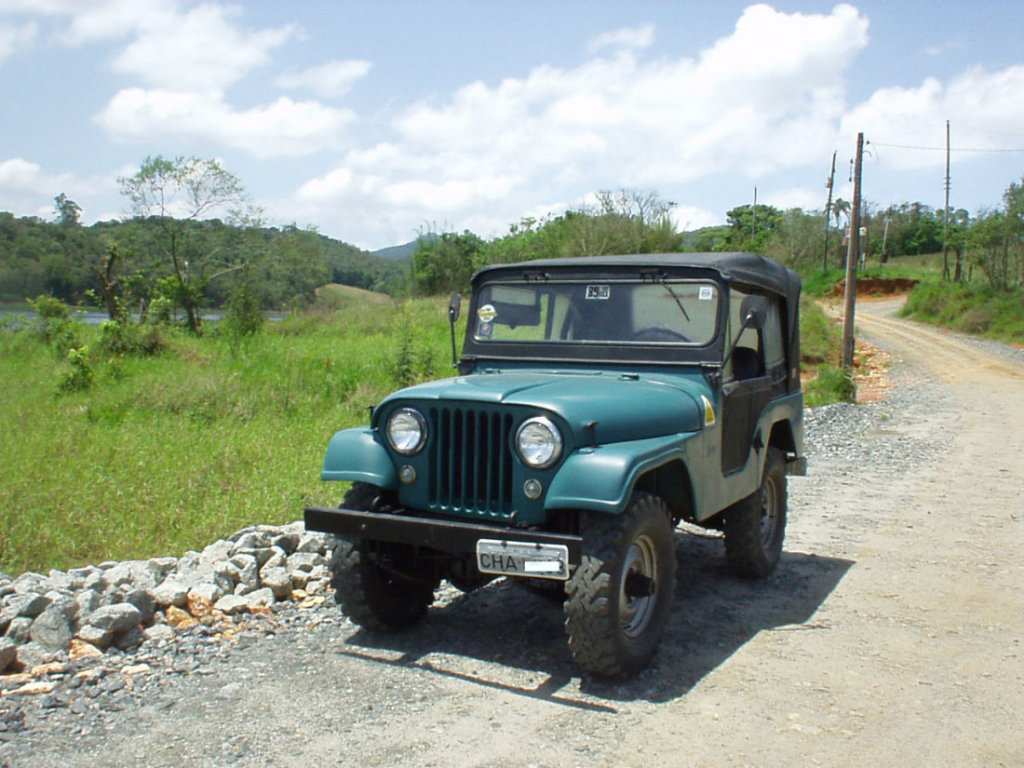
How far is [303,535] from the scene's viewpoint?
623 cm

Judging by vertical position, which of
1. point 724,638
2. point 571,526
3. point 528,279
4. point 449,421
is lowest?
point 724,638

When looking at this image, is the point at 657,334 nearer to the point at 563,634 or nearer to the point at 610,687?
the point at 563,634

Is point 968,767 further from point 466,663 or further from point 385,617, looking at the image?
point 385,617

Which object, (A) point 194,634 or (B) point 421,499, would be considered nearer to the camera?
(B) point 421,499

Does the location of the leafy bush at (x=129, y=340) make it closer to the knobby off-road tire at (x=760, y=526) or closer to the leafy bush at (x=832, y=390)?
the leafy bush at (x=832, y=390)

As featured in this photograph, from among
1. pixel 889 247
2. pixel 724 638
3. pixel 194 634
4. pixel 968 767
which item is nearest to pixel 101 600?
pixel 194 634

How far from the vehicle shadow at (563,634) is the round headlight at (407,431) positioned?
1.05 meters

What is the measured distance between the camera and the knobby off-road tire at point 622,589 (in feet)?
13.1

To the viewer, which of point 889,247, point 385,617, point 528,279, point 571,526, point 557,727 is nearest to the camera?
point 557,727

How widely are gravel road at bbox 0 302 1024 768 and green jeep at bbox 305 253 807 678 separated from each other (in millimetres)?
278

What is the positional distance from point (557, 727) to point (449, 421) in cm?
144

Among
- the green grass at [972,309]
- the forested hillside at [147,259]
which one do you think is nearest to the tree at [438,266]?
the forested hillside at [147,259]

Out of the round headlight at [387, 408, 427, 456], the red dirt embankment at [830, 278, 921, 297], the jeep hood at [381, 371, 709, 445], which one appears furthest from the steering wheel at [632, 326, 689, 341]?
the red dirt embankment at [830, 278, 921, 297]

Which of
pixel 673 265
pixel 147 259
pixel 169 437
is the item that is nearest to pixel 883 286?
pixel 147 259
